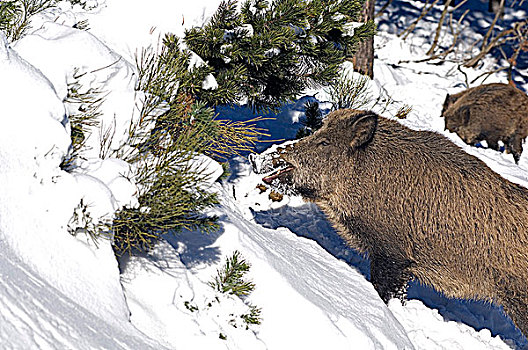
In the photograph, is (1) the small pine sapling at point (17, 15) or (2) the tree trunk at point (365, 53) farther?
(2) the tree trunk at point (365, 53)

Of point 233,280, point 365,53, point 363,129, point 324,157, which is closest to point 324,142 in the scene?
point 324,157

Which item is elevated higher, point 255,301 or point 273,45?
point 273,45

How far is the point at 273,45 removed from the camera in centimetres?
472

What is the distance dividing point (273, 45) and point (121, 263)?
2273 mm

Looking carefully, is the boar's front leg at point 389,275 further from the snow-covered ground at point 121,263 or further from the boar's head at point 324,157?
the boar's head at point 324,157

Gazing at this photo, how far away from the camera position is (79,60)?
327 centimetres

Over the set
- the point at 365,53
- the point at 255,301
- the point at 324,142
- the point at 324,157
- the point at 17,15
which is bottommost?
the point at 255,301

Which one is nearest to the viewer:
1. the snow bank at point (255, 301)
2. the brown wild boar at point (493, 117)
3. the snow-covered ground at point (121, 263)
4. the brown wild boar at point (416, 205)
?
the snow-covered ground at point (121, 263)

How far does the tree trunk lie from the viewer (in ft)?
33.9

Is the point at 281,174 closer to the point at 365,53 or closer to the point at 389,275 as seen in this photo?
the point at 389,275

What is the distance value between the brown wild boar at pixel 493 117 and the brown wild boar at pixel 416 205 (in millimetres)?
5383

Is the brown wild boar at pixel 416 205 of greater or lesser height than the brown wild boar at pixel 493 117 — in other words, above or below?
below

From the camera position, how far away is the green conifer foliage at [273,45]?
15.5 feet

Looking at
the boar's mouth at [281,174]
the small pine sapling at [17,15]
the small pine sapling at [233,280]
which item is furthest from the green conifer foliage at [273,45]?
the small pine sapling at [233,280]
